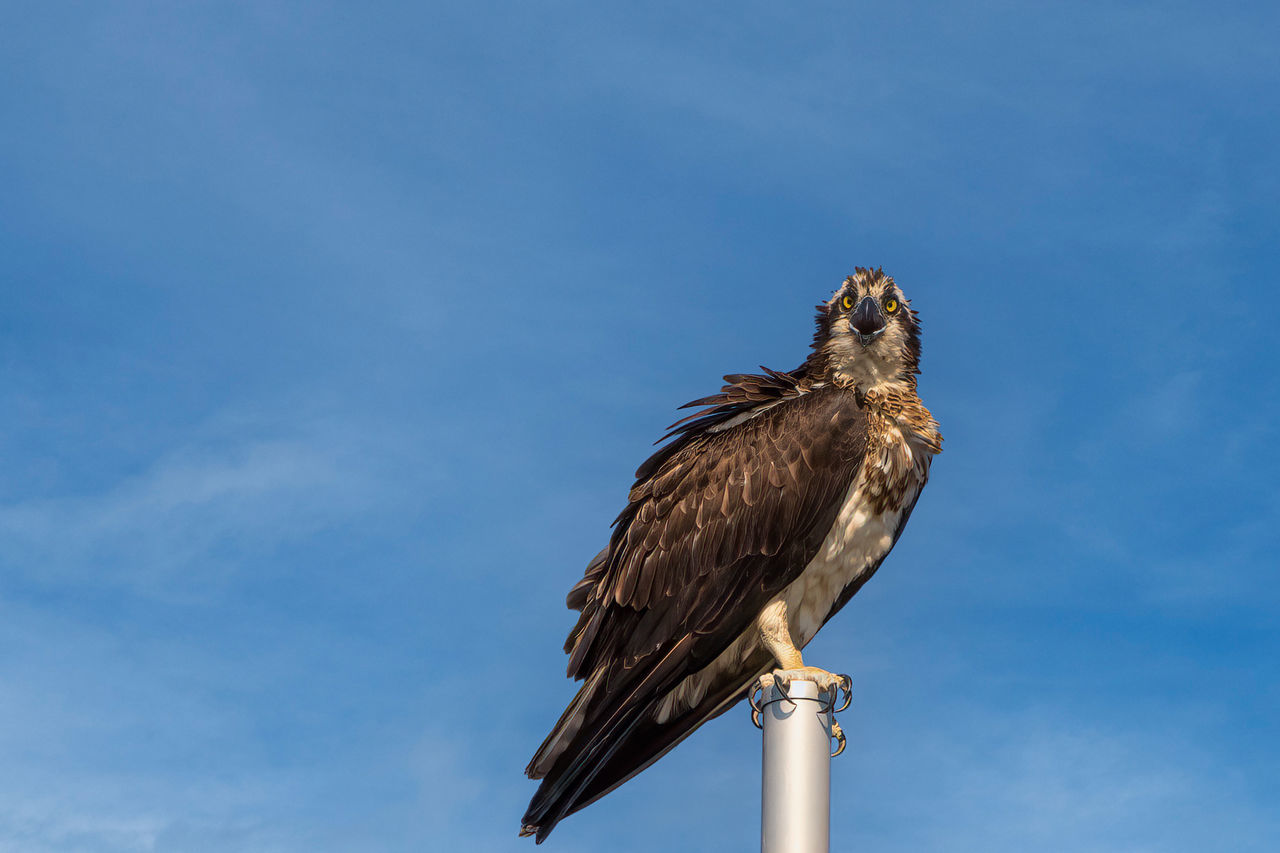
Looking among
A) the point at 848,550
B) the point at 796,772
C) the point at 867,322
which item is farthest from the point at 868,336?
the point at 796,772

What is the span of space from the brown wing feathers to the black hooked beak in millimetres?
407

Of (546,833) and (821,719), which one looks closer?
(821,719)

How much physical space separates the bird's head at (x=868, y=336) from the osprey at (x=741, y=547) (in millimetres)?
11

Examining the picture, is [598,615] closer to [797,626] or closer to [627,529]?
[627,529]

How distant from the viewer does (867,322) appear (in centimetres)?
739

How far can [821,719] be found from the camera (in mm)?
5145

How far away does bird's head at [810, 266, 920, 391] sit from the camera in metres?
7.46

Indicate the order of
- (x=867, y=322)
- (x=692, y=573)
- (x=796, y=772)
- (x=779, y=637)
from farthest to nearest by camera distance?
(x=867, y=322) → (x=692, y=573) → (x=779, y=637) → (x=796, y=772)

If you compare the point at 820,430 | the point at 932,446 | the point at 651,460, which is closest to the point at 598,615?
the point at 651,460

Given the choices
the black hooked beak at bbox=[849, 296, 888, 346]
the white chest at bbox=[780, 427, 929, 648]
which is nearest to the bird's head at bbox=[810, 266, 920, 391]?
the black hooked beak at bbox=[849, 296, 888, 346]

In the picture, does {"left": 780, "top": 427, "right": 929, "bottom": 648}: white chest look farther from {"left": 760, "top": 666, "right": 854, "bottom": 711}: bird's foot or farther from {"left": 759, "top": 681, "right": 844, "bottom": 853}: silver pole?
{"left": 759, "top": 681, "right": 844, "bottom": 853}: silver pole

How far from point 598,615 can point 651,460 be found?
3.62 feet

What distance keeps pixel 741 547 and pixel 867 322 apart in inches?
63.7

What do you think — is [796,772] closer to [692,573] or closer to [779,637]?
[779,637]
